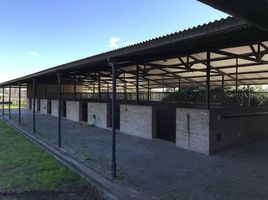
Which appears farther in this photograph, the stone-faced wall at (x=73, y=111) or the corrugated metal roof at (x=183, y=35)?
the stone-faced wall at (x=73, y=111)

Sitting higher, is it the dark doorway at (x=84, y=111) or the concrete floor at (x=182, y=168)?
the dark doorway at (x=84, y=111)

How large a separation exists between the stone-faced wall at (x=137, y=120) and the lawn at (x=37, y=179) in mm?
3740

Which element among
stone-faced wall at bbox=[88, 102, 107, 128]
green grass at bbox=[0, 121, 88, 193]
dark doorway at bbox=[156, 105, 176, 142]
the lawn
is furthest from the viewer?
stone-faced wall at bbox=[88, 102, 107, 128]

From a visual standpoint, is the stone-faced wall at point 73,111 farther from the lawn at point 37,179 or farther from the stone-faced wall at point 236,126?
the stone-faced wall at point 236,126

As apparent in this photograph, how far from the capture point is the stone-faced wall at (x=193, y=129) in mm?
7750

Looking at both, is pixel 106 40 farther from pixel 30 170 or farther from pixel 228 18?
pixel 228 18

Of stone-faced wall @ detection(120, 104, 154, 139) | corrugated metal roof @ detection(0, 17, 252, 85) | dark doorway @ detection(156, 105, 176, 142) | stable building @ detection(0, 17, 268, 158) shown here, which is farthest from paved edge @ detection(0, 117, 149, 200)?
dark doorway @ detection(156, 105, 176, 142)

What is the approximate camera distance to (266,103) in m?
11.4

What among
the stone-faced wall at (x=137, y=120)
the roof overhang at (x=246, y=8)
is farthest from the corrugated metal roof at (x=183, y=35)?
the stone-faced wall at (x=137, y=120)

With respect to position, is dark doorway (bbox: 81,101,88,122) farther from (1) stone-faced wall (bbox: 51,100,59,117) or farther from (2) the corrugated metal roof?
(2) the corrugated metal roof

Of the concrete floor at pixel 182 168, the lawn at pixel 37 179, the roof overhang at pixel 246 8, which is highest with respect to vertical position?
the roof overhang at pixel 246 8

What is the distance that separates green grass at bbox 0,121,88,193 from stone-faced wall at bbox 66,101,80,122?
7.80 meters

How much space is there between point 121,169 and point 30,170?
202 centimetres

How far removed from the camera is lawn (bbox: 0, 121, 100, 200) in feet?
16.6
